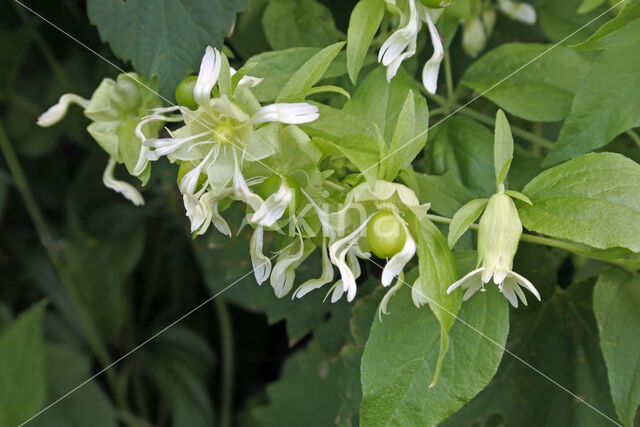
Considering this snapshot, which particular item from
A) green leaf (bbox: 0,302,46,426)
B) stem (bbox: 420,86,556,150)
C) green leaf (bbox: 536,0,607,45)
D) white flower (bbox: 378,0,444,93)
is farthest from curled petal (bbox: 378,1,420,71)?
green leaf (bbox: 0,302,46,426)

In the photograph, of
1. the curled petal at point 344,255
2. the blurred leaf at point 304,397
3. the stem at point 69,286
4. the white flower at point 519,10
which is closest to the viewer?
the curled petal at point 344,255

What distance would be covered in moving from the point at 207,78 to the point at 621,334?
28cm

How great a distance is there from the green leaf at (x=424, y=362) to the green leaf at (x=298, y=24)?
21cm

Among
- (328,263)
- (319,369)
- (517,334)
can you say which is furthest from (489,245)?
(319,369)

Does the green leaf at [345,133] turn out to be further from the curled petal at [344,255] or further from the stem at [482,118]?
the stem at [482,118]

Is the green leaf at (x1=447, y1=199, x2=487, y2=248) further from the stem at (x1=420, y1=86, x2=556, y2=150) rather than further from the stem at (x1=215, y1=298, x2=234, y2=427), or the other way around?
the stem at (x1=215, y1=298, x2=234, y2=427)

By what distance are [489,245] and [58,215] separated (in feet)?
2.52

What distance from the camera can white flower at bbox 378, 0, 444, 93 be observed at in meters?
0.37

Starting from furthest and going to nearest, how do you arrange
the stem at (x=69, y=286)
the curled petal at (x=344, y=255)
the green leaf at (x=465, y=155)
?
the stem at (x=69, y=286) → the green leaf at (x=465, y=155) → the curled petal at (x=344, y=255)

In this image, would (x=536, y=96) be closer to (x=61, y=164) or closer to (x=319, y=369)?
(x=319, y=369)

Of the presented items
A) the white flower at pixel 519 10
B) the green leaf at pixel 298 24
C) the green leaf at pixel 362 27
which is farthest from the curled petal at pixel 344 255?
the white flower at pixel 519 10

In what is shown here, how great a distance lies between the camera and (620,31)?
0.37 meters

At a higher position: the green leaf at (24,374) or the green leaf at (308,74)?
the green leaf at (308,74)

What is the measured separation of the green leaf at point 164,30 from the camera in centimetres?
45
